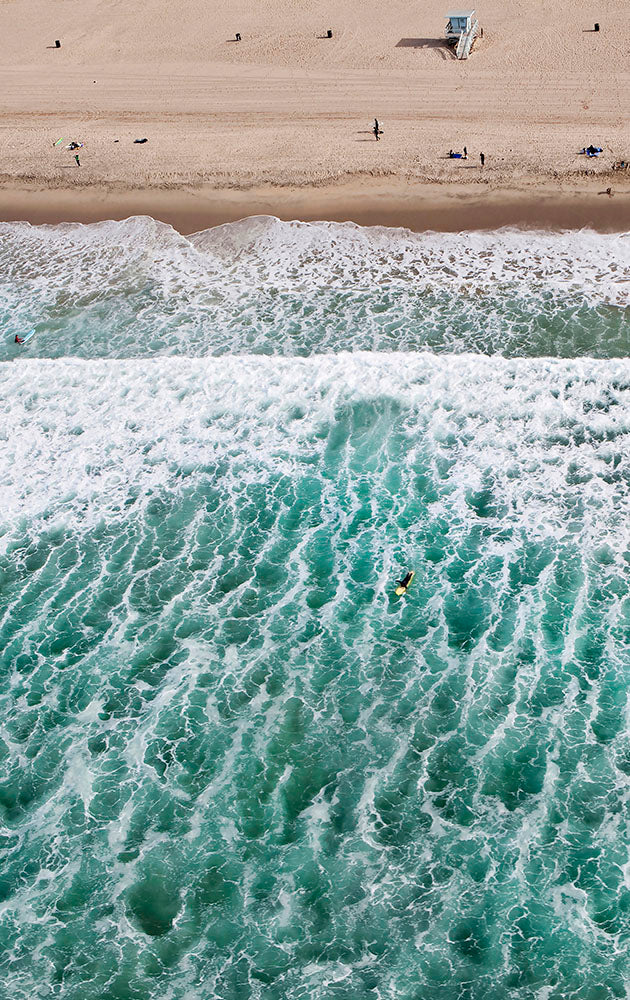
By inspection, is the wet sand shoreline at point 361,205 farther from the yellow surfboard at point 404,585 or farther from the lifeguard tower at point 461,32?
the yellow surfboard at point 404,585

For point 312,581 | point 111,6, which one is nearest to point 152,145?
point 111,6

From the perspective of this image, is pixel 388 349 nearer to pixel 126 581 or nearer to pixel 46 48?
pixel 126 581

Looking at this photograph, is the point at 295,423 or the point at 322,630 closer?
the point at 322,630

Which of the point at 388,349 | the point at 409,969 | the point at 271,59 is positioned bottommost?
the point at 409,969

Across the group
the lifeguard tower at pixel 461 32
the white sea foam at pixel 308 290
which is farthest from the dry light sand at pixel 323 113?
the white sea foam at pixel 308 290

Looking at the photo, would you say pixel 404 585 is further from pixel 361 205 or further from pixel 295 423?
pixel 361 205

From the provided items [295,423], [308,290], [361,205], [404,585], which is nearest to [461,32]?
[361,205]
